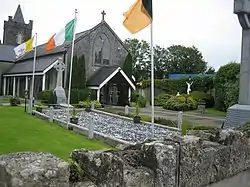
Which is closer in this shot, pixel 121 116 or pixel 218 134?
pixel 218 134

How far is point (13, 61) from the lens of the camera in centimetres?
4931

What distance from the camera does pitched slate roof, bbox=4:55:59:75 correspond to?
3856 centimetres

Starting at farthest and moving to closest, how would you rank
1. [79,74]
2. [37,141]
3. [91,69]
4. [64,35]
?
[91,69]
[79,74]
[64,35]
[37,141]

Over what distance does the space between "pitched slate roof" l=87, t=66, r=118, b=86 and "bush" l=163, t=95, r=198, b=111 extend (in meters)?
7.99

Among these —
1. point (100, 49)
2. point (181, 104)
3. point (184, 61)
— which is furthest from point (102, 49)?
point (184, 61)

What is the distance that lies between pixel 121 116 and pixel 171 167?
64.7 ft

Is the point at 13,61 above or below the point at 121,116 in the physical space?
above

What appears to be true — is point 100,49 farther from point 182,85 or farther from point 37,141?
point 37,141

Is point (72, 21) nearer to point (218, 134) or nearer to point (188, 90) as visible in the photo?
point (218, 134)

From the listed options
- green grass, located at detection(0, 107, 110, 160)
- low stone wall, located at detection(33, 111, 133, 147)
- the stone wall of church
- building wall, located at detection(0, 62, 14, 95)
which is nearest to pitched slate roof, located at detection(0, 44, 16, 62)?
building wall, located at detection(0, 62, 14, 95)

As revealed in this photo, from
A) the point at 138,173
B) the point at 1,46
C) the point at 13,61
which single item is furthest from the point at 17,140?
the point at 1,46

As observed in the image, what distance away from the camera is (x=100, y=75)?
131 ft

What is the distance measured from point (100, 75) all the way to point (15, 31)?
35552mm

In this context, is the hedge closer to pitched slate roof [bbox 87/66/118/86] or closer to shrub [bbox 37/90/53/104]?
pitched slate roof [bbox 87/66/118/86]
